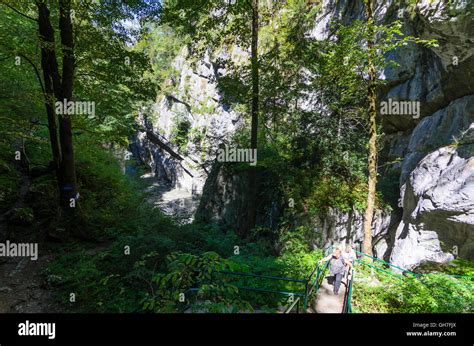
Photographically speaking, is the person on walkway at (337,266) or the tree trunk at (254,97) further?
the tree trunk at (254,97)

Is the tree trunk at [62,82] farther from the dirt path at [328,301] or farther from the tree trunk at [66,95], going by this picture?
the dirt path at [328,301]

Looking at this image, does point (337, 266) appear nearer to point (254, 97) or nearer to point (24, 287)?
point (254, 97)

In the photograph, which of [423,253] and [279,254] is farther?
[279,254]

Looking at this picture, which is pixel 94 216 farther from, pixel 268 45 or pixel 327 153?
pixel 268 45

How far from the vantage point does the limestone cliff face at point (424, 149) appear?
9250mm

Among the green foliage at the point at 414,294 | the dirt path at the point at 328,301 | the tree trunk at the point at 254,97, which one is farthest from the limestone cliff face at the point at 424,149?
the dirt path at the point at 328,301

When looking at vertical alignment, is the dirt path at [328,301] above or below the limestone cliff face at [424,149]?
below

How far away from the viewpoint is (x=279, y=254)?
11234 millimetres

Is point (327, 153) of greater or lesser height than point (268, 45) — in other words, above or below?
below

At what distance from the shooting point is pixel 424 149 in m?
12.0

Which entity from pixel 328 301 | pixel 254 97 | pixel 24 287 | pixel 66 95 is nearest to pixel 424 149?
pixel 254 97
